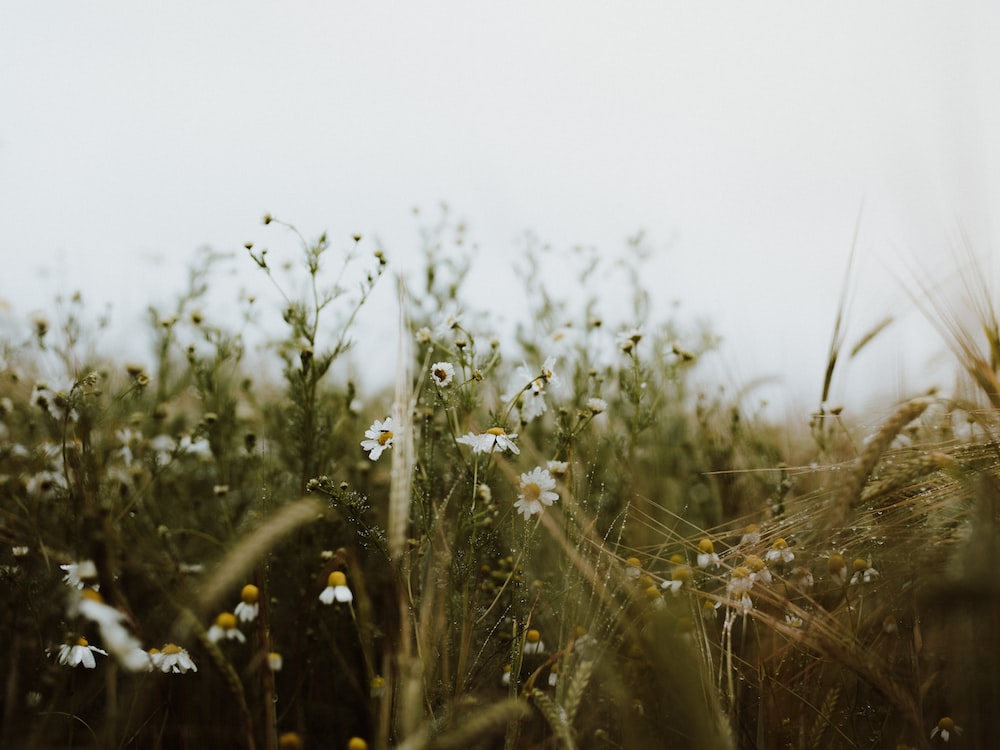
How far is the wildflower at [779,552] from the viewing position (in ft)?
4.22

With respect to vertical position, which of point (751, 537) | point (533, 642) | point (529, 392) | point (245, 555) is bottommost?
point (533, 642)

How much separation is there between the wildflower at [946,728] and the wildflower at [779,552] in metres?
0.41

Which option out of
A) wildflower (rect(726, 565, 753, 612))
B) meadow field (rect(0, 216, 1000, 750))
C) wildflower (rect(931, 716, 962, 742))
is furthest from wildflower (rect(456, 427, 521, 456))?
wildflower (rect(931, 716, 962, 742))

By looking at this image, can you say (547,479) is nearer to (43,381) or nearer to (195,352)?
→ (195,352)

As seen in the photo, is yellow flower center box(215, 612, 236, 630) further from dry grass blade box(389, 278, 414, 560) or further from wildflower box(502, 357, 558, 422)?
wildflower box(502, 357, 558, 422)

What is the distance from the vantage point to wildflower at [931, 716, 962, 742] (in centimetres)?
129

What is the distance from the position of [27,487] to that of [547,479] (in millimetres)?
1520

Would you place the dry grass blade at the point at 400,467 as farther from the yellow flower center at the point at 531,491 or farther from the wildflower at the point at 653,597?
the wildflower at the point at 653,597

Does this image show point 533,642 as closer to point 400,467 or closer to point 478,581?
point 478,581

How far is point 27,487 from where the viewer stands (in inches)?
73.7

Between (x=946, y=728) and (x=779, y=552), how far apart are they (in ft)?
1.64

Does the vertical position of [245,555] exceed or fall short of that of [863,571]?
it exceeds it

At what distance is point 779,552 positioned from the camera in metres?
1.28

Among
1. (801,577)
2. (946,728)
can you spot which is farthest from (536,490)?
(946,728)
